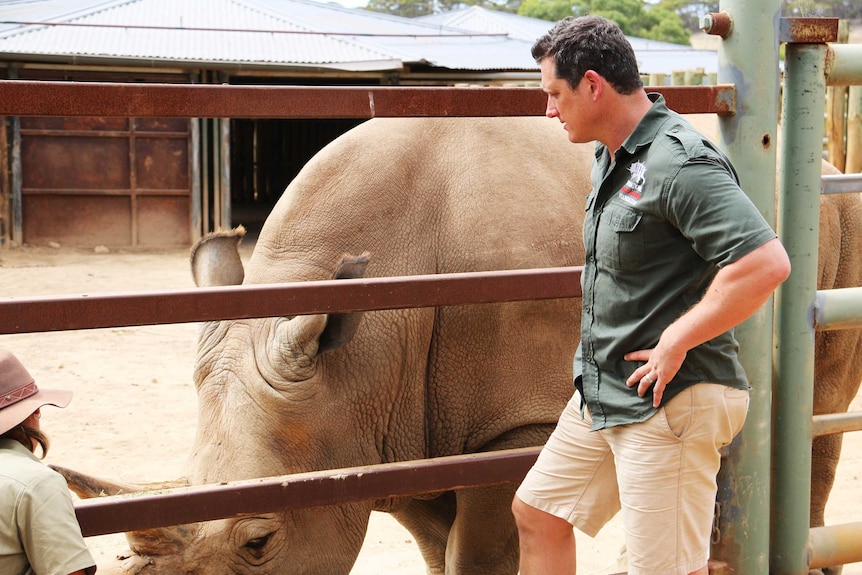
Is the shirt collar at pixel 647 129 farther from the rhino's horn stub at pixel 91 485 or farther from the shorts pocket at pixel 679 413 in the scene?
the rhino's horn stub at pixel 91 485

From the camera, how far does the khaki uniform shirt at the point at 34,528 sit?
2.14 metres

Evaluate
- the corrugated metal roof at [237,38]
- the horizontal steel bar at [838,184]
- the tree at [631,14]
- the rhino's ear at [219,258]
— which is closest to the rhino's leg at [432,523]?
the rhino's ear at [219,258]

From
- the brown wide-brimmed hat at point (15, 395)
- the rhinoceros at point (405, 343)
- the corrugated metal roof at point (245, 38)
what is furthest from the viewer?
the corrugated metal roof at point (245, 38)

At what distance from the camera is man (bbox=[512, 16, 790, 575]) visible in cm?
219

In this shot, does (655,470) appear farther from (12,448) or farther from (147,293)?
(12,448)

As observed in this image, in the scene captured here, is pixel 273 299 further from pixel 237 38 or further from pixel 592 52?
pixel 237 38

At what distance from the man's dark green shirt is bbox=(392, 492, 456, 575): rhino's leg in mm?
2205

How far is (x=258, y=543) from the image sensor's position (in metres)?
3.46

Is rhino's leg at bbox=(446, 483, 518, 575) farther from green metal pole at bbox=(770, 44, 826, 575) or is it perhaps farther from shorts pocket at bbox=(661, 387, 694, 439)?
shorts pocket at bbox=(661, 387, 694, 439)

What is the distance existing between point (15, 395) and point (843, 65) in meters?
2.34

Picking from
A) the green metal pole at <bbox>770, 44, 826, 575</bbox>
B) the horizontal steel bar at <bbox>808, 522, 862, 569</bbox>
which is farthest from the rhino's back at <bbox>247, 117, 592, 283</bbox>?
the horizontal steel bar at <bbox>808, 522, 862, 569</bbox>

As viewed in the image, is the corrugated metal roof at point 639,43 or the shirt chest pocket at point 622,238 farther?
the corrugated metal roof at point 639,43

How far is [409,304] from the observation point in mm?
2742

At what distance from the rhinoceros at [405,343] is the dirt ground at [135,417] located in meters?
0.87
